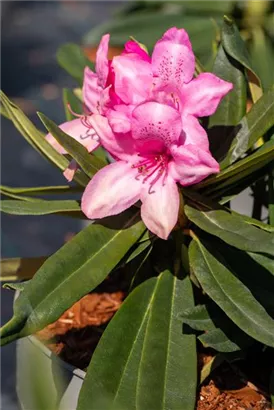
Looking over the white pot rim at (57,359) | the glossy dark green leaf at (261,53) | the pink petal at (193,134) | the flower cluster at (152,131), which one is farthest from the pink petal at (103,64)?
the glossy dark green leaf at (261,53)

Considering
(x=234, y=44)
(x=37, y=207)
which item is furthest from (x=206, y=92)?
(x=37, y=207)

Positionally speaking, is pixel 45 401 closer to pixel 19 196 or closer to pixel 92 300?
pixel 19 196

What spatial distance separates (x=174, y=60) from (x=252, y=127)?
0.15 m

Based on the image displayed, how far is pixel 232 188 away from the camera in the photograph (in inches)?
38.5

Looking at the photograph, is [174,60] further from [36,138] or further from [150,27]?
[150,27]

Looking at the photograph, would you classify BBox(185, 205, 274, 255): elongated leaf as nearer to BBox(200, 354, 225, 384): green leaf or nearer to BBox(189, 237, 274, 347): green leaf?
BBox(189, 237, 274, 347): green leaf

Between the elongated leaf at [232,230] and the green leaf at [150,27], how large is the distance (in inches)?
53.0

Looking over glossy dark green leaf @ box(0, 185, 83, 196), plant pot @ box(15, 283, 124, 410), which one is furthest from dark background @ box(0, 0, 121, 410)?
glossy dark green leaf @ box(0, 185, 83, 196)

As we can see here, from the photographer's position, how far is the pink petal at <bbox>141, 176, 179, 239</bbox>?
2.78ft

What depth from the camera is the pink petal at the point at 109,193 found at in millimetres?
861

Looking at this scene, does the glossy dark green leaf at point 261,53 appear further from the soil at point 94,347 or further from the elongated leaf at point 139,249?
the elongated leaf at point 139,249

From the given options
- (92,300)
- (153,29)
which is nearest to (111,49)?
(153,29)

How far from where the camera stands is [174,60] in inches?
33.5

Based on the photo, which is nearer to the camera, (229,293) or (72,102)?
(229,293)
